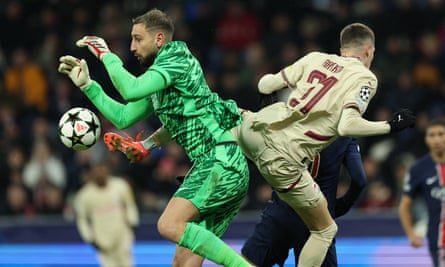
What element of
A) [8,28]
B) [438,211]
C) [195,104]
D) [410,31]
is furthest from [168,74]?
[8,28]

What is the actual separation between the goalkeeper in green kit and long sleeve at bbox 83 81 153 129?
0.10 ft

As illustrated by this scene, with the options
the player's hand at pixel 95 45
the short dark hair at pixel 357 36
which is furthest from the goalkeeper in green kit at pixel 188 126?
the short dark hair at pixel 357 36

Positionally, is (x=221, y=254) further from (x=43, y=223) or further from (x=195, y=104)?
(x=43, y=223)

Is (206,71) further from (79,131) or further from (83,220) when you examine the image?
(79,131)

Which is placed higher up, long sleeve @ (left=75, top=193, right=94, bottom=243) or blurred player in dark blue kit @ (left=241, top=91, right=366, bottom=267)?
blurred player in dark blue kit @ (left=241, top=91, right=366, bottom=267)

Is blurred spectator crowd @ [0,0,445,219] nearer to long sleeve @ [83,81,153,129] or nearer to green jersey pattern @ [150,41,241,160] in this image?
long sleeve @ [83,81,153,129]

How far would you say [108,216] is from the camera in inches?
570

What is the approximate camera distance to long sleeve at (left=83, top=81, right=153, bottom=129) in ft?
25.2

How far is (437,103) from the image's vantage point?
14.9 meters

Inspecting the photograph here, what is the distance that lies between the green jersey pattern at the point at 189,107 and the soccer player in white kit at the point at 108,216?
22.4ft

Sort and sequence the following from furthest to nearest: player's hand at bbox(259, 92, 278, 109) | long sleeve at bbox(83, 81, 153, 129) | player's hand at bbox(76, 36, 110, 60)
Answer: player's hand at bbox(259, 92, 278, 109), long sleeve at bbox(83, 81, 153, 129), player's hand at bbox(76, 36, 110, 60)

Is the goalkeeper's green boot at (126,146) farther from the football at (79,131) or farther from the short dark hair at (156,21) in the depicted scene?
the short dark hair at (156,21)

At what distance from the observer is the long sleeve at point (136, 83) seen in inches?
279

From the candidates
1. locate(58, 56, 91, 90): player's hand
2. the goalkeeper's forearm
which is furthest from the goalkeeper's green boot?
locate(58, 56, 91, 90): player's hand
